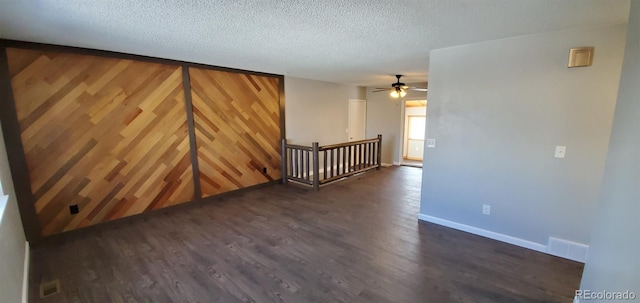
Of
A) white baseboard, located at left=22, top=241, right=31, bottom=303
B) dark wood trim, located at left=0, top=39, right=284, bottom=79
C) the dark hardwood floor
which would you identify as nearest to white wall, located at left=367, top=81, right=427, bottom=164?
the dark hardwood floor

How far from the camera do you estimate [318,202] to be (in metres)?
4.32

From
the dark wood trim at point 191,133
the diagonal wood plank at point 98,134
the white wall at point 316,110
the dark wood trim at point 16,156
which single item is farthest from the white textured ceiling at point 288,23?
the white wall at point 316,110

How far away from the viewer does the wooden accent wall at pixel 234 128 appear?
4.19 meters

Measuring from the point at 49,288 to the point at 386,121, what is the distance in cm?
735

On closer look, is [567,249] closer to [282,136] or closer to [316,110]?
[282,136]

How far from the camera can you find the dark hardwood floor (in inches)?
83.7

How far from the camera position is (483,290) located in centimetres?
213

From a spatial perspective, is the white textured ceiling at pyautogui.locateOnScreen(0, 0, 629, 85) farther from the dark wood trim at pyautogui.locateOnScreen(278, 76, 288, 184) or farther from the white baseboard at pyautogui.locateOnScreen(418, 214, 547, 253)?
the white baseboard at pyautogui.locateOnScreen(418, 214, 547, 253)

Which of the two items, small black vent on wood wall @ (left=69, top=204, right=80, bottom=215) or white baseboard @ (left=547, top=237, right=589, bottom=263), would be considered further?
small black vent on wood wall @ (left=69, top=204, right=80, bottom=215)

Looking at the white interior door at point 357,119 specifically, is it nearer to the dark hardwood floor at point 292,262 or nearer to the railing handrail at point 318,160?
the railing handrail at point 318,160

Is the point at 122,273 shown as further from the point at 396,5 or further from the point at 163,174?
the point at 396,5

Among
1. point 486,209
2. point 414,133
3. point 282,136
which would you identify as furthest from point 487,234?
point 414,133

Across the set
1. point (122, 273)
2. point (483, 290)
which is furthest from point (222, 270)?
point (483, 290)

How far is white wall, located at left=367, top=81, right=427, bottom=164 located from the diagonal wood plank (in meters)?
5.55
